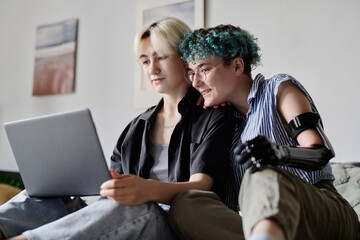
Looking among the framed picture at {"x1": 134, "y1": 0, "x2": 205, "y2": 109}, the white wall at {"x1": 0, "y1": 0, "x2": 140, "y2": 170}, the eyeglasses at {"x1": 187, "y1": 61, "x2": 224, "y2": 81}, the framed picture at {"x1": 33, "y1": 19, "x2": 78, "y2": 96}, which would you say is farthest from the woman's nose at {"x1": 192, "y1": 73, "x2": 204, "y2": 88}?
the framed picture at {"x1": 33, "y1": 19, "x2": 78, "y2": 96}

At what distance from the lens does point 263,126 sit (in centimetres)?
125

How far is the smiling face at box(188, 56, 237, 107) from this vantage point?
4.59 feet

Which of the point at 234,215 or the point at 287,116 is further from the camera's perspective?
the point at 287,116

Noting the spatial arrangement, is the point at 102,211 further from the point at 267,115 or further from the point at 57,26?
the point at 57,26

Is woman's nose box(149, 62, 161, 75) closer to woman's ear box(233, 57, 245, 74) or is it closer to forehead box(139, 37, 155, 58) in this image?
forehead box(139, 37, 155, 58)

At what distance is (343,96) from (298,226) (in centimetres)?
130

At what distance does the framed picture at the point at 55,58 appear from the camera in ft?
9.71

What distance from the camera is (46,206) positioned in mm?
1247

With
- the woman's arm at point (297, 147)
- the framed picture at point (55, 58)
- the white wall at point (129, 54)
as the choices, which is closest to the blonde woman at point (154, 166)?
the woman's arm at point (297, 147)

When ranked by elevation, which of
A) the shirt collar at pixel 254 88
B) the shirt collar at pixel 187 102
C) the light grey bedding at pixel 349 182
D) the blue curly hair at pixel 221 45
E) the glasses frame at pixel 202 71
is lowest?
the light grey bedding at pixel 349 182

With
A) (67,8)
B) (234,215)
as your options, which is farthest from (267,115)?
(67,8)

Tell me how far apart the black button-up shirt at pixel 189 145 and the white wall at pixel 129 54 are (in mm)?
815

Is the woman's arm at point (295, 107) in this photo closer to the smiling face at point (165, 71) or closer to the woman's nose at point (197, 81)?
the woman's nose at point (197, 81)

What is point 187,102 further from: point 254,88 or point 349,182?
point 349,182
